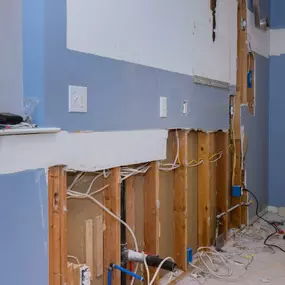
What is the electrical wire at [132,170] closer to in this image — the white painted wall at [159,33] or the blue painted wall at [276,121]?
the white painted wall at [159,33]

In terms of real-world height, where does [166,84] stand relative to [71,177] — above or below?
above

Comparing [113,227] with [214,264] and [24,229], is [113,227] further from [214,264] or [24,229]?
[214,264]

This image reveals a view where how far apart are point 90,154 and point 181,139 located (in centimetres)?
113

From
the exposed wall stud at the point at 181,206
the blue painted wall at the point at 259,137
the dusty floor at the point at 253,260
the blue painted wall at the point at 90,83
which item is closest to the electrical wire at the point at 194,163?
the exposed wall stud at the point at 181,206

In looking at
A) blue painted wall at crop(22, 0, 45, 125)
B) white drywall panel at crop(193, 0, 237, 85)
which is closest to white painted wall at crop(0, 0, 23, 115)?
blue painted wall at crop(22, 0, 45, 125)

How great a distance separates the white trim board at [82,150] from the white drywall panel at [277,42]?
3077 mm

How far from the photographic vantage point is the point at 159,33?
99.2 inches

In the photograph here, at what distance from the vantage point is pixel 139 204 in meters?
2.61

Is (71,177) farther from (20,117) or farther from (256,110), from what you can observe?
(256,110)

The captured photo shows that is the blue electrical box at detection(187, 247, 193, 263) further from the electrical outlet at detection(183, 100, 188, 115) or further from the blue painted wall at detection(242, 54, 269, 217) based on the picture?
the blue painted wall at detection(242, 54, 269, 217)

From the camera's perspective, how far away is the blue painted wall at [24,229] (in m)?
1.53

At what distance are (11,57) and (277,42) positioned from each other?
4177 mm

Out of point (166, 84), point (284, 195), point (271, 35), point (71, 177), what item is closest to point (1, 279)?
point (71, 177)

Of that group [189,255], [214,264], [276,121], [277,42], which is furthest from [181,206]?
[277,42]
